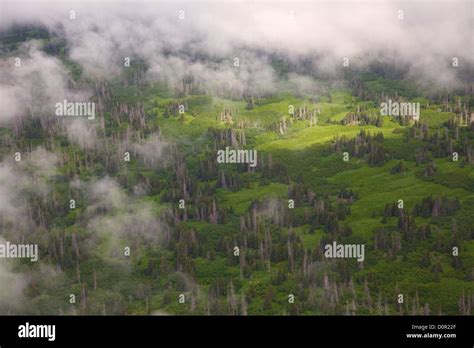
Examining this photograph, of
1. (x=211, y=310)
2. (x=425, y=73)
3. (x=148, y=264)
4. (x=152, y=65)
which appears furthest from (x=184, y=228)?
(x=425, y=73)

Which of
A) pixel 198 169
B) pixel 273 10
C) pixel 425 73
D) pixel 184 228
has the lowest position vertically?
pixel 184 228

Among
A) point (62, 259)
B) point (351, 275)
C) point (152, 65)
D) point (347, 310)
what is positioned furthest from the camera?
point (152, 65)

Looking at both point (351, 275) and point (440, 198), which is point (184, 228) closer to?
point (351, 275)

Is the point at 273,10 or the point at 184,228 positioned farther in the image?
the point at 273,10

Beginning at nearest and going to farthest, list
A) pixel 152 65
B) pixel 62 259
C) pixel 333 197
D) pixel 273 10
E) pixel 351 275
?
pixel 351 275, pixel 62 259, pixel 333 197, pixel 273 10, pixel 152 65

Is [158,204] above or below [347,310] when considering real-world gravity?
above

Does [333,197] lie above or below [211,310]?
above

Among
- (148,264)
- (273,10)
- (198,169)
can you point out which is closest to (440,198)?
(198,169)
